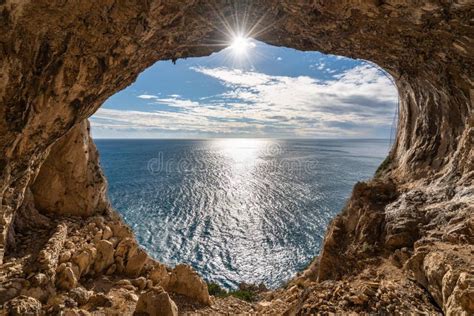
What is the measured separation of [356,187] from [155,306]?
12.5 meters

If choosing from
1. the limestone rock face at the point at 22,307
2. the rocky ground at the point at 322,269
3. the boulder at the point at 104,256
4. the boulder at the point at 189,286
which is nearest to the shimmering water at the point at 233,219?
the boulder at the point at 189,286

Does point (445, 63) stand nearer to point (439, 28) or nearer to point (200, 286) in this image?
point (439, 28)

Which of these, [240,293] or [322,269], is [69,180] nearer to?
[240,293]

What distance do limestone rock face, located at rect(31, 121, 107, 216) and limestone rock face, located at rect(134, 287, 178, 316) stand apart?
11555mm

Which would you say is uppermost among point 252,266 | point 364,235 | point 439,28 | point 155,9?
point 155,9

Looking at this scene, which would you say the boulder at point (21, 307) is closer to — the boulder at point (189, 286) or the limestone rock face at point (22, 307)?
the limestone rock face at point (22, 307)

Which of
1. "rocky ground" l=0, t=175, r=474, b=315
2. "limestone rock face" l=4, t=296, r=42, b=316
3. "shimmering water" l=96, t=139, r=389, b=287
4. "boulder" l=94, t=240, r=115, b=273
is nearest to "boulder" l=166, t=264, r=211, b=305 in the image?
"rocky ground" l=0, t=175, r=474, b=315

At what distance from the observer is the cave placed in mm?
8164

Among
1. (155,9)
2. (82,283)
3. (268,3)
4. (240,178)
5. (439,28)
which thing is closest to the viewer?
(439,28)

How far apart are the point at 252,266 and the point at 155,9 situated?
129 feet

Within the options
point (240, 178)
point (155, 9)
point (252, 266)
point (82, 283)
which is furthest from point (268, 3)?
point (240, 178)

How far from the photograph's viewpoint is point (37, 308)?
26.8 feet

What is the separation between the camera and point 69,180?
1842 cm

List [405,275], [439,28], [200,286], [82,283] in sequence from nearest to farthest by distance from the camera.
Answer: [405,275], [439,28], [82,283], [200,286]
